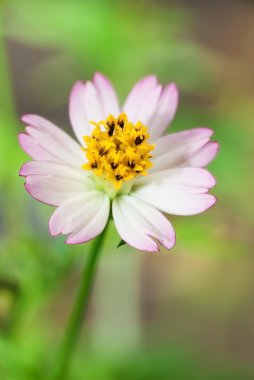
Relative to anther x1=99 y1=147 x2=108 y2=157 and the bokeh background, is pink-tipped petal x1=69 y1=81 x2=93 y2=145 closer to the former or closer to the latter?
anther x1=99 y1=147 x2=108 y2=157

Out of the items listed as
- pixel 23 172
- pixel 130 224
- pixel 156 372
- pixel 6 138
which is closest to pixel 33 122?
pixel 23 172

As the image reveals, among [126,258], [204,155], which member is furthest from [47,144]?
[126,258]

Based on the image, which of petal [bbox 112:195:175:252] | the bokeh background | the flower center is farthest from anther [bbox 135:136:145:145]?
the bokeh background

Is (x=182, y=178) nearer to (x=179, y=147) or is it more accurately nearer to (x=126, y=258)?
(x=179, y=147)

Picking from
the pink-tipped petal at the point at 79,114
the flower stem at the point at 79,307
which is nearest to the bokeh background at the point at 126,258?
the flower stem at the point at 79,307

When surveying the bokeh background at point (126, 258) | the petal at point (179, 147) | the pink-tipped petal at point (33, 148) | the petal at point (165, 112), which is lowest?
the bokeh background at point (126, 258)

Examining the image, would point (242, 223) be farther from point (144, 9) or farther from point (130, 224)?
point (130, 224)

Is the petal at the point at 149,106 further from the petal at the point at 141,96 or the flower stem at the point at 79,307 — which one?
the flower stem at the point at 79,307
